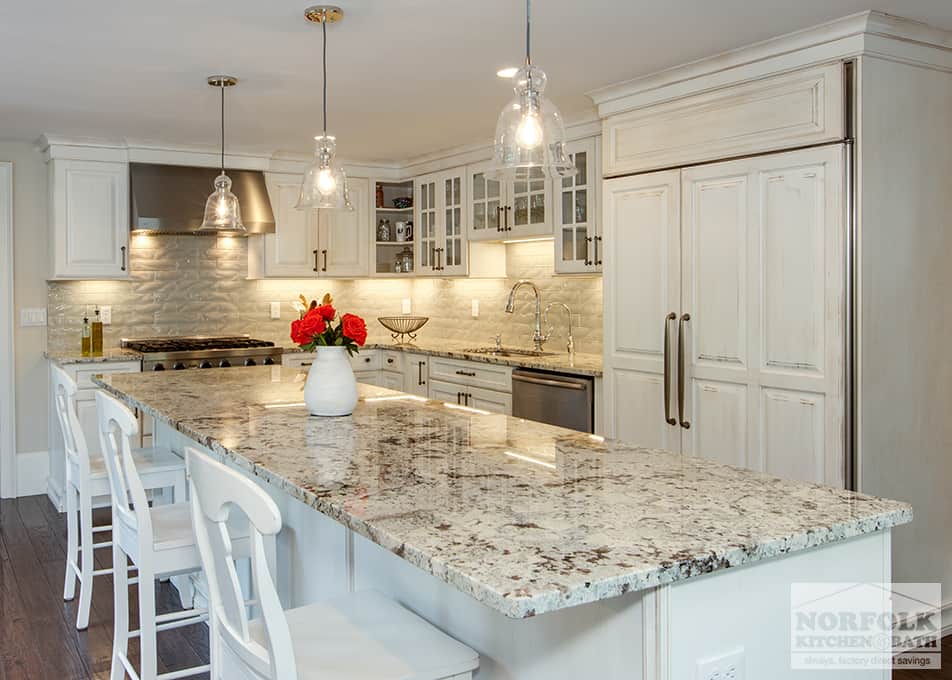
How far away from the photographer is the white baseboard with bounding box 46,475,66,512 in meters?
5.20

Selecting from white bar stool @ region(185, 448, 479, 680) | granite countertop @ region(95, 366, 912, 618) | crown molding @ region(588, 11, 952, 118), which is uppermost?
crown molding @ region(588, 11, 952, 118)

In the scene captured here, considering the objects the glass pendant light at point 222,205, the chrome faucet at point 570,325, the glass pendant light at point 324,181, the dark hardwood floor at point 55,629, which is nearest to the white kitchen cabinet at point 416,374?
the chrome faucet at point 570,325

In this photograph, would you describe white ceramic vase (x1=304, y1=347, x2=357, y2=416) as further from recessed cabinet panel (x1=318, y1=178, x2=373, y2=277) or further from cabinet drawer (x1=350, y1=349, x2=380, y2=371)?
recessed cabinet panel (x1=318, y1=178, x2=373, y2=277)

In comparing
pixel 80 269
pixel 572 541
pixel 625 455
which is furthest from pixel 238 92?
pixel 572 541

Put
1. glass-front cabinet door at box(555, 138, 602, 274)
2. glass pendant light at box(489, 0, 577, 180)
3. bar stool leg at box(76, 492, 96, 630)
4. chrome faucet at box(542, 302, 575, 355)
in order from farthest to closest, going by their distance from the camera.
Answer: chrome faucet at box(542, 302, 575, 355)
glass-front cabinet door at box(555, 138, 602, 274)
bar stool leg at box(76, 492, 96, 630)
glass pendant light at box(489, 0, 577, 180)

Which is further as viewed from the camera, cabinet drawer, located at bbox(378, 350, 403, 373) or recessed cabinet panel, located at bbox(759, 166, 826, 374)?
cabinet drawer, located at bbox(378, 350, 403, 373)

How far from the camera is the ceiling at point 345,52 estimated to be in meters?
2.96

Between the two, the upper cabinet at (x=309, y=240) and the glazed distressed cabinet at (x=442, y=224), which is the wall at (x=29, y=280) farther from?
the glazed distressed cabinet at (x=442, y=224)

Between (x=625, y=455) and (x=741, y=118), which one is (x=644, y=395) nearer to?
(x=741, y=118)

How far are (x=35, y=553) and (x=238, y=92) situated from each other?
259 cm

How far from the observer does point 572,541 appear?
4.52 ft

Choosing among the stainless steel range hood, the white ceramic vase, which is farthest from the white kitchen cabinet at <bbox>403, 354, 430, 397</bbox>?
the white ceramic vase

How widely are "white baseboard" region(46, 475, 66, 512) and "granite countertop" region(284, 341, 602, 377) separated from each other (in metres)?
1.67

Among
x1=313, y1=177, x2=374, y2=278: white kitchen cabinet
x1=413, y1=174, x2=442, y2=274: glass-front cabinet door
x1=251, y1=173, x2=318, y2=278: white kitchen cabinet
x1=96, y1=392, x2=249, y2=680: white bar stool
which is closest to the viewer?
x1=96, y1=392, x2=249, y2=680: white bar stool
